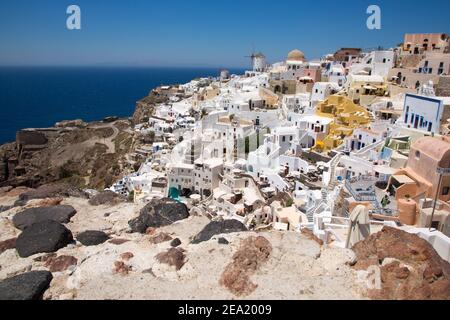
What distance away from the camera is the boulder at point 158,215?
1273 centimetres

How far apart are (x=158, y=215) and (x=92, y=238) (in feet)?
8.61

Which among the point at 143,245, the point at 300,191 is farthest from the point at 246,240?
the point at 300,191

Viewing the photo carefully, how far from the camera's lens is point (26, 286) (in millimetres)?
7934

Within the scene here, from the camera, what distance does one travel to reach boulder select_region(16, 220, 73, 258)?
10359 mm

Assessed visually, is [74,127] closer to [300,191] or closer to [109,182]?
[109,182]

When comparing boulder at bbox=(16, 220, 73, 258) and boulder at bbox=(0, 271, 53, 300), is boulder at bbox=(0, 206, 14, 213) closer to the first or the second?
boulder at bbox=(16, 220, 73, 258)

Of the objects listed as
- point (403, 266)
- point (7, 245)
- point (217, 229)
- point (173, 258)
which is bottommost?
point (7, 245)

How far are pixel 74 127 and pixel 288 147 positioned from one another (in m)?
53.5

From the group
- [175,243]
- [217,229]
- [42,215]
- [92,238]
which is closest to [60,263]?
[92,238]

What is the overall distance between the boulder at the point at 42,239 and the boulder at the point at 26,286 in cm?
203

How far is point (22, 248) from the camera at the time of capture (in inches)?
408

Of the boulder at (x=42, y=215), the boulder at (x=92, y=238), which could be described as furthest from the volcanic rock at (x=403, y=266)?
the boulder at (x=42, y=215)

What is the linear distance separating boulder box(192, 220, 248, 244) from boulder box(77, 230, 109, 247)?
3.22m

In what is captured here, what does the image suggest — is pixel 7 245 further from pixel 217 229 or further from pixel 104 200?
pixel 217 229
